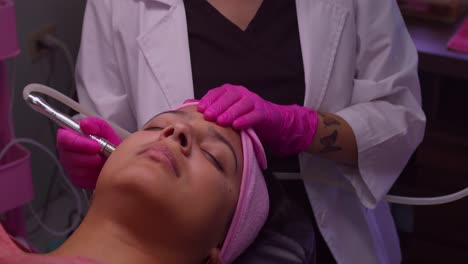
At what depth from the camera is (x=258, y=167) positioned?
1119 millimetres

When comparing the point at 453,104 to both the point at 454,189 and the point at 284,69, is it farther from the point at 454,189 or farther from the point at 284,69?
the point at 284,69

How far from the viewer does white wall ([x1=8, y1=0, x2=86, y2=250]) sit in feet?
6.14

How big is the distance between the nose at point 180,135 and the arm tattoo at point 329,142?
0.34 metres

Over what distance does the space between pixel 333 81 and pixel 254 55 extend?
0.56ft

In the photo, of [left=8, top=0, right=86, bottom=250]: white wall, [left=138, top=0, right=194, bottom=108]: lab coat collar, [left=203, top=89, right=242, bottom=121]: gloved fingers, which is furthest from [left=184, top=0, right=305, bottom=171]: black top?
[left=8, top=0, right=86, bottom=250]: white wall

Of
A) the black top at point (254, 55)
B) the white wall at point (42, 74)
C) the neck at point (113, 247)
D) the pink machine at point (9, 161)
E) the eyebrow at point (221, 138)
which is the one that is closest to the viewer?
the neck at point (113, 247)

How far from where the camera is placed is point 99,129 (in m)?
1.17

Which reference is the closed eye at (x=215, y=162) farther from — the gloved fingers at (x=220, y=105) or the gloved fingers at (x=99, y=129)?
the gloved fingers at (x=99, y=129)

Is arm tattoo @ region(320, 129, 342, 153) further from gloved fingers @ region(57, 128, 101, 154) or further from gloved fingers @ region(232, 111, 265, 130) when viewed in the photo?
gloved fingers @ region(57, 128, 101, 154)

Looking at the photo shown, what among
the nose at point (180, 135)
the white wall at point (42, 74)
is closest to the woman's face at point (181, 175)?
the nose at point (180, 135)

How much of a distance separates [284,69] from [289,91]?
46mm

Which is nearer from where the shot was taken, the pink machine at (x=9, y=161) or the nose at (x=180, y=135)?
the nose at (x=180, y=135)

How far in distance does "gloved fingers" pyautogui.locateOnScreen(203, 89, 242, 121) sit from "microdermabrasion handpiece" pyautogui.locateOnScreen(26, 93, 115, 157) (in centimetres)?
17

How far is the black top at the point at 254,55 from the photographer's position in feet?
4.42
